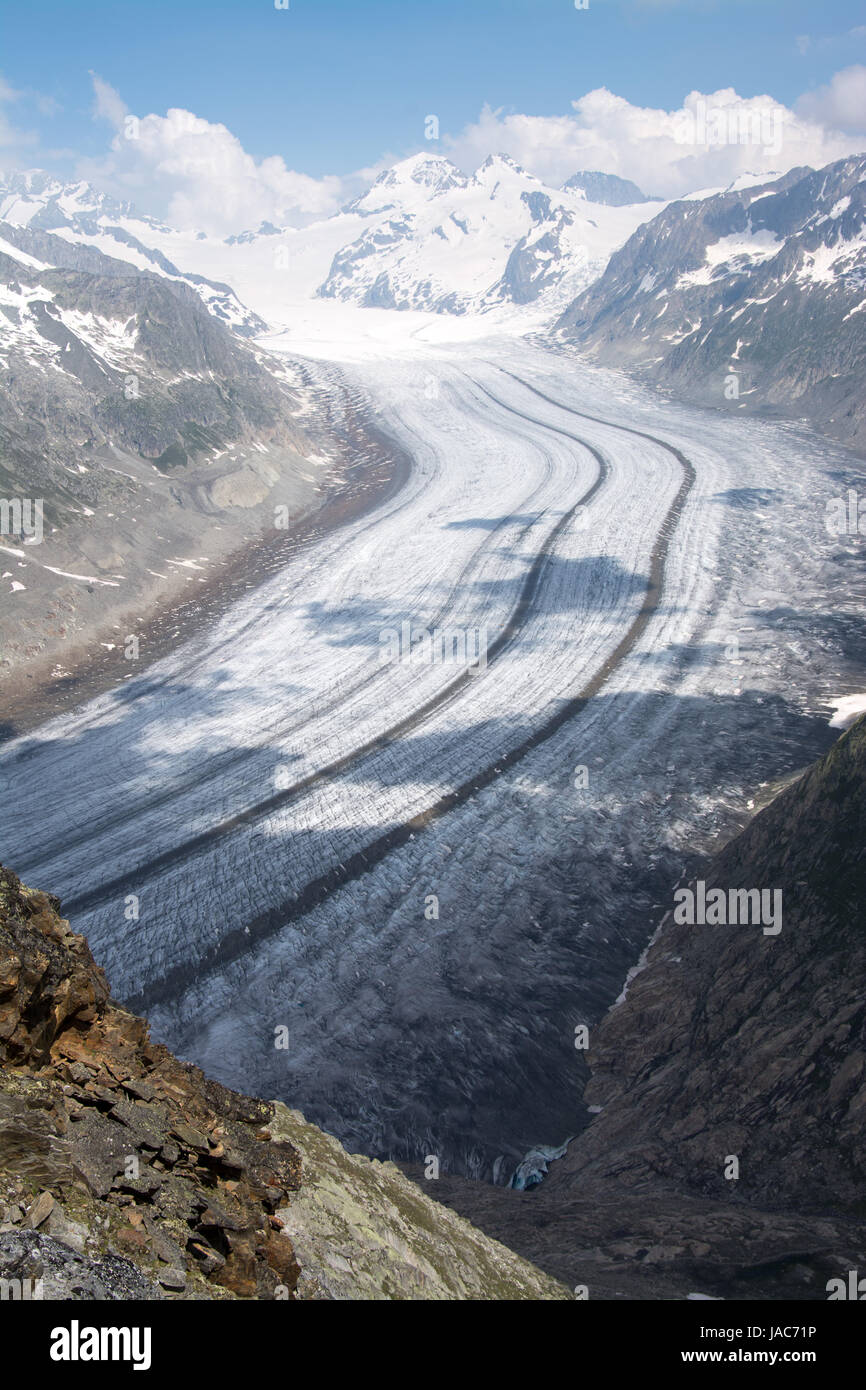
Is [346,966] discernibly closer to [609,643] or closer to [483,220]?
[609,643]

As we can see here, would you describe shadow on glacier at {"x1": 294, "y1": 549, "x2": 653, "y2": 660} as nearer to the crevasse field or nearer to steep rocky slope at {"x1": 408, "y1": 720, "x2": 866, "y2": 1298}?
the crevasse field

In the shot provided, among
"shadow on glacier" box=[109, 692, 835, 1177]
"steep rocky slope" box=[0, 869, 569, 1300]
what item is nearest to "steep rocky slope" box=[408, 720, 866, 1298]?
"shadow on glacier" box=[109, 692, 835, 1177]

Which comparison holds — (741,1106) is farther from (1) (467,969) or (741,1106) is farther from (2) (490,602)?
(2) (490,602)

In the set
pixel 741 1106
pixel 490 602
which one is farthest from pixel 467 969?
pixel 490 602

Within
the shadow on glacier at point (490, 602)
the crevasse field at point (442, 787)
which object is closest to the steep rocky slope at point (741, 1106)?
the crevasse field at point (442, 787)
